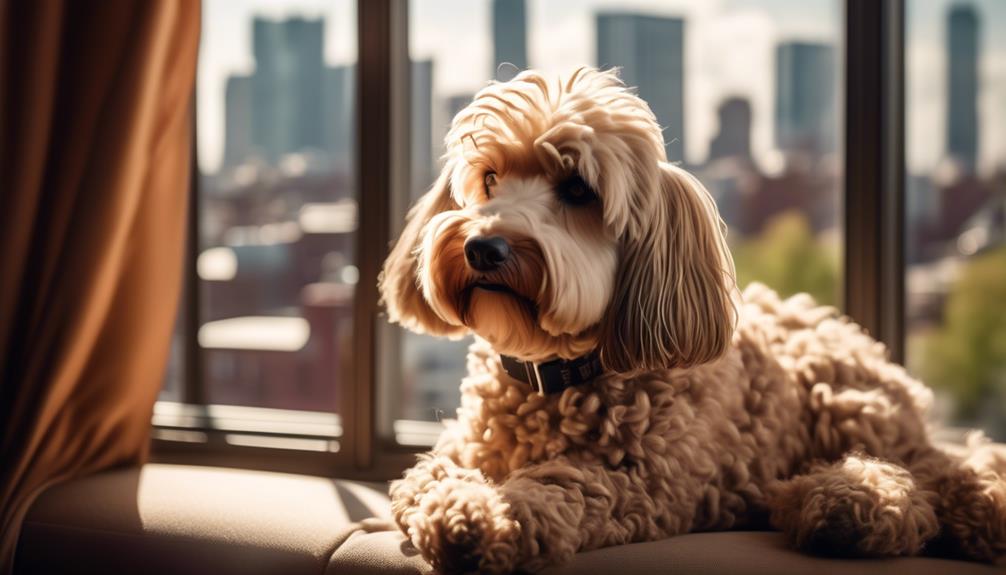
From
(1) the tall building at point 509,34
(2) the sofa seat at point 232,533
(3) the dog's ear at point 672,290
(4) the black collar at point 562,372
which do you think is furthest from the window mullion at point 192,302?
(3) the dog's ear at point 672,290

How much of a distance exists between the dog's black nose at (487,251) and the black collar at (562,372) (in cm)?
26

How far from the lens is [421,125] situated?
2.37 metres

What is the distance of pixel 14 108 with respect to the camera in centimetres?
220

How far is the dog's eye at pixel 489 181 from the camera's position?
1.53m

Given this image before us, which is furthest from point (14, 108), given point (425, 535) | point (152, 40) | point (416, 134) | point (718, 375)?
point (718, 375)

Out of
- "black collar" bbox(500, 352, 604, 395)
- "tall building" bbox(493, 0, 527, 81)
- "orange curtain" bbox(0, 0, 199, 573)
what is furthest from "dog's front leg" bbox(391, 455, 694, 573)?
"tall building" bbox(493, 0, 527, 81)

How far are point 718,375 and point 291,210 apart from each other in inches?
56.0

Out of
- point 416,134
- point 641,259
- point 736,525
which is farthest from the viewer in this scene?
point 416,134

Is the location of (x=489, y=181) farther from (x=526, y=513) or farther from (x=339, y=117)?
(x=339, y=117)

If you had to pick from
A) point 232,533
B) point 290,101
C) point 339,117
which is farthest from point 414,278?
point 290,101

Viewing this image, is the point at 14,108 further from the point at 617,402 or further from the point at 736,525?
the point at 736,525

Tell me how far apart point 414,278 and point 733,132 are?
36.3 inches

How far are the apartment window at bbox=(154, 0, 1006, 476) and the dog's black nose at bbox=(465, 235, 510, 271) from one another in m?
0.91

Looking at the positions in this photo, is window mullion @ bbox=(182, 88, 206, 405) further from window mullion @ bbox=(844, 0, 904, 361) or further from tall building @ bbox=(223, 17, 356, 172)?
window mullion @ bbox=(844, 0, 904, 361)
